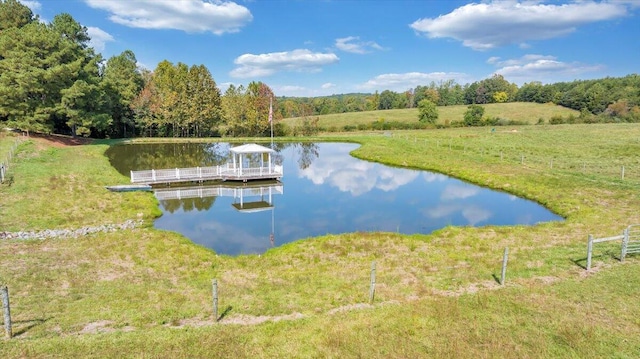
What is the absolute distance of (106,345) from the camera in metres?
8.26

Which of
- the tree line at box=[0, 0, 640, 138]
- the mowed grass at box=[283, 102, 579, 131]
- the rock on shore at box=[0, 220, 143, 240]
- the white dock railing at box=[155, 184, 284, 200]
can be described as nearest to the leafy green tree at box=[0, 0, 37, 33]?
the tree line at box=[0, 0, 640, 138]

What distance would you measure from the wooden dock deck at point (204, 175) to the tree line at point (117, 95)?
79.7 ft

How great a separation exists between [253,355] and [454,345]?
4.58 meters

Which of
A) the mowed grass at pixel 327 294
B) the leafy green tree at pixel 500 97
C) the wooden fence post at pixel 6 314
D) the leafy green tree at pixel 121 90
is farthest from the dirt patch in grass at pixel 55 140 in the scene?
the leafy green tree at pixel 500 97

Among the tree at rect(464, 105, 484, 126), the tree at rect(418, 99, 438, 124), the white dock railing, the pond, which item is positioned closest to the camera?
the pond

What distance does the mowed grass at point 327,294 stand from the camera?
8.52 m

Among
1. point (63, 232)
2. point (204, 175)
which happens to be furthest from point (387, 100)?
point (63, 232)

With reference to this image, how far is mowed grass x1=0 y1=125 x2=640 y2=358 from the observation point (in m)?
8.52

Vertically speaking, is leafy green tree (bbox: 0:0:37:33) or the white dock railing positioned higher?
leafy green tree (bbox: 0:0:37:33)

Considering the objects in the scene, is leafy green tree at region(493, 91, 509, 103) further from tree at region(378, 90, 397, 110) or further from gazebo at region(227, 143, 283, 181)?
gazebo at region(227, 143, 283, 181)

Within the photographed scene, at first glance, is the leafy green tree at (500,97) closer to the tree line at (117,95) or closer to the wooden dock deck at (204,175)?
the tree line at (117,95)

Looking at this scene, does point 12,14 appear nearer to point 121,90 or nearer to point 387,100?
point 121,90

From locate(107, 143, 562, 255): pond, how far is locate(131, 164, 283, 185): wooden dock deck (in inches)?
28.1

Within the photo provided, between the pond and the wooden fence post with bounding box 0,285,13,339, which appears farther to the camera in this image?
the pond
